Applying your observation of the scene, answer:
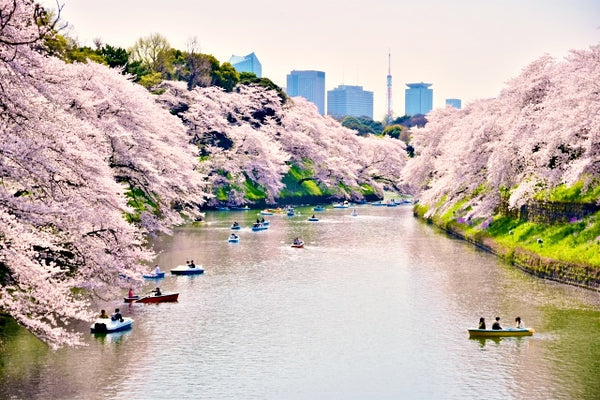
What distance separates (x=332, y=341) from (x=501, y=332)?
7.51 metres

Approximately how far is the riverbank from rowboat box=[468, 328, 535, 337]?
9.85 metres

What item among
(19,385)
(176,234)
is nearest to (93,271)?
(19,385)

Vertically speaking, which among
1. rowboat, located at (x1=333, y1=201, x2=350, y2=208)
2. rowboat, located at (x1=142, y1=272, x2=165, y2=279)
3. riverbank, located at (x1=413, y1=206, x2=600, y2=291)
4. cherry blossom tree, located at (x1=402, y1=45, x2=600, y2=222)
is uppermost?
cherry blossom tree, located at (x1=402, y1=45, x2=600, y2=222)

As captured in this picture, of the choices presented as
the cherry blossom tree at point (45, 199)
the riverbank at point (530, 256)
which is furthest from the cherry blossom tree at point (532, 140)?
the cherry blossom tree at point (45, 199)

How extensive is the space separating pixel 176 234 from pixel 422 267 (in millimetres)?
26909

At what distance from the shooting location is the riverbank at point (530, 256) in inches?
1683

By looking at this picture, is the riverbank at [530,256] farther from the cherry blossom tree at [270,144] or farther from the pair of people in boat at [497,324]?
the cherry blossom tree at [270,144]

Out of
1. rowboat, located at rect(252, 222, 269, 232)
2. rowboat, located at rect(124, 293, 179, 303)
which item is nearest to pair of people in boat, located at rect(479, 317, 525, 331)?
rowboat, located at rect(124, 293, 179, 303)

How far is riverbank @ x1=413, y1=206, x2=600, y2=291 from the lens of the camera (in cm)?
4275

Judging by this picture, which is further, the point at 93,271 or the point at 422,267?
the point at 422,267

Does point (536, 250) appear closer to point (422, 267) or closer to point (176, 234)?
point (422, 267)

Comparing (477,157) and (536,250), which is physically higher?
(477,157)

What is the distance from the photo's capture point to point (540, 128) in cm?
4950

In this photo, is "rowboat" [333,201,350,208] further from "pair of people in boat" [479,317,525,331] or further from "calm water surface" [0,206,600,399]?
"pair of people in boat" [479,317,525,331]
